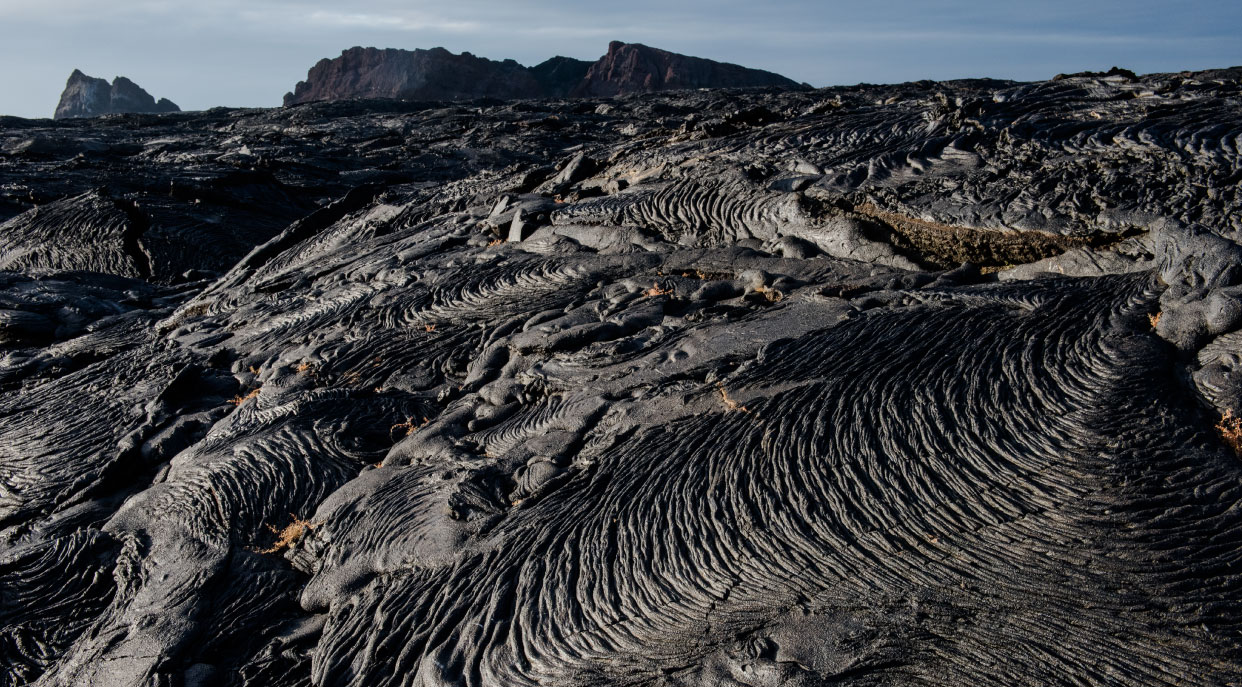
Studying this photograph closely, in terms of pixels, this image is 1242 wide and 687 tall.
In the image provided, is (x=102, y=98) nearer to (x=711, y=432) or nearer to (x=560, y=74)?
(x=560, y=74)

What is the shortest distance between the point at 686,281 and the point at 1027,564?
4.54m

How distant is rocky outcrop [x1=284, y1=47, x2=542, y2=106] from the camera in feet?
210

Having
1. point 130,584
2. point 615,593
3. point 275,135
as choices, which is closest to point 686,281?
point 615,593

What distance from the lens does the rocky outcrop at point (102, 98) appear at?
88000 mm

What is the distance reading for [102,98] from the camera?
89.0 metres

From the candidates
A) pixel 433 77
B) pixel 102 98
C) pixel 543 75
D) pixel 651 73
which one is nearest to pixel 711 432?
pixel 651 73

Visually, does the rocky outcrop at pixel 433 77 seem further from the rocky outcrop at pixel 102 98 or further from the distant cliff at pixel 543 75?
the rocky outcrop at pixel 102 98

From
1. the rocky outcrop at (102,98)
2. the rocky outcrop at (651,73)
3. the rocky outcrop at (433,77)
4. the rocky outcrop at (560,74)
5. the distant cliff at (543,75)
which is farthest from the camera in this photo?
the rocky outcrop at (102,98)

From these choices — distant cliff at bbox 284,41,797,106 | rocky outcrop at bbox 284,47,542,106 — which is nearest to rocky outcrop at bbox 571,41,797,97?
distant cliff at bbox 284,41,797,106

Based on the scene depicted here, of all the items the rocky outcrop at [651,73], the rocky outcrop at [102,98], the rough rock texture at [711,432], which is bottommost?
the rough rock texture at [711,432]

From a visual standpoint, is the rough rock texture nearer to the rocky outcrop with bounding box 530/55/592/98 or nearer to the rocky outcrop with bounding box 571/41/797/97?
the rocky outcrop with bounding box 571/41/797/97

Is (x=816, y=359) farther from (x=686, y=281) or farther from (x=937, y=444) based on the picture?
(x=686, y=281)

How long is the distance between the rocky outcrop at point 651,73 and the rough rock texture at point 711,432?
52067 mm

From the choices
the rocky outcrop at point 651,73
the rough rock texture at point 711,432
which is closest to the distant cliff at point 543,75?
the rocky outcrop at point 651,73
